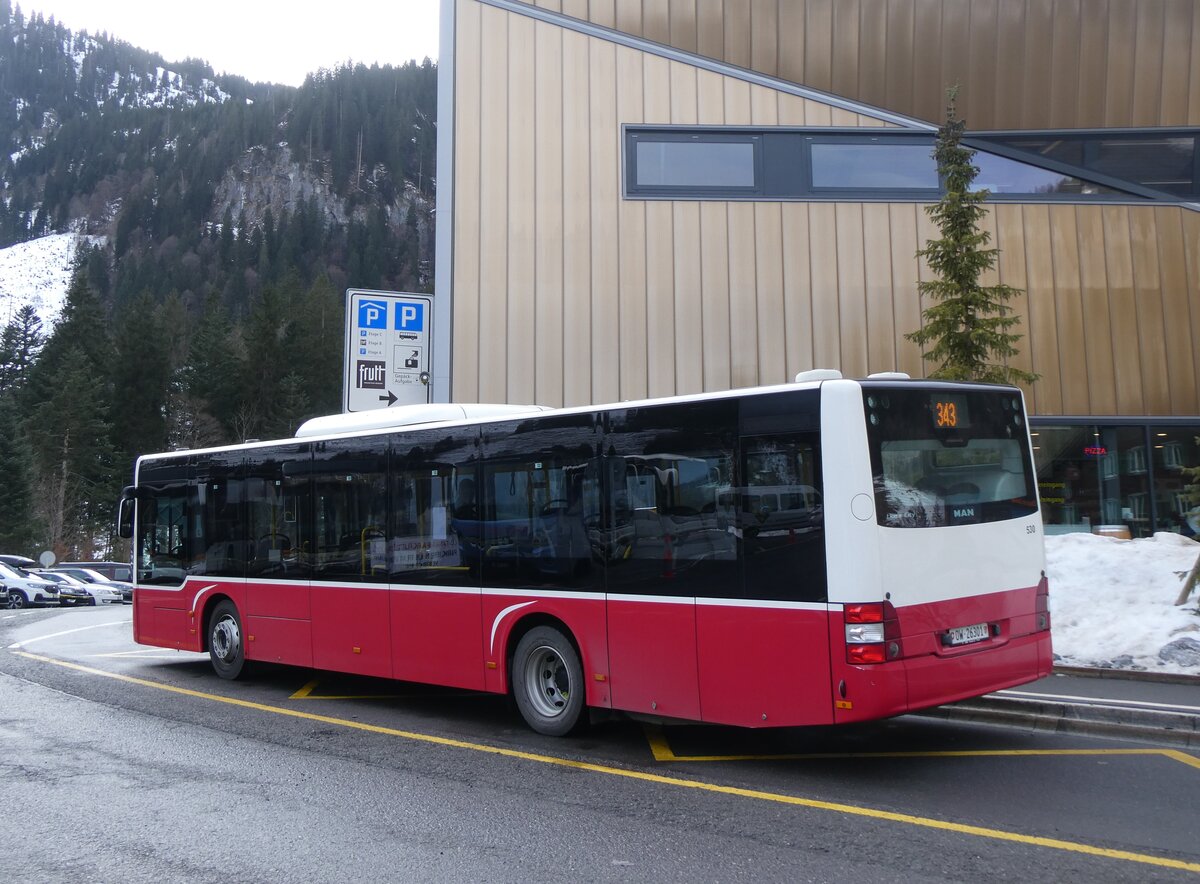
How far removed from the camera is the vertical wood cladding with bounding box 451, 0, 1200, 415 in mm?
18781

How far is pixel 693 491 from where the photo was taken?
7242 mm

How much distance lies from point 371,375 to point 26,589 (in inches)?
925

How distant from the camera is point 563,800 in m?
6.31

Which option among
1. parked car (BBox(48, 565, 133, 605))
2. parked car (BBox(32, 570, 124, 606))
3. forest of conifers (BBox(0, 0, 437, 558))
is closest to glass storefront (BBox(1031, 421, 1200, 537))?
parked car (BBox(32, 570, 124, 606))

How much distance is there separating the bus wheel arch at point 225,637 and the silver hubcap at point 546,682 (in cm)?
486

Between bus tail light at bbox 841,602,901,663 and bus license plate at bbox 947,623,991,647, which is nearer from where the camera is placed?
bus tail light at bbox 841,602,901,663

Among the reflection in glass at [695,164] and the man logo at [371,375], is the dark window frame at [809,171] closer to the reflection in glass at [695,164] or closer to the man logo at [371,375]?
the reflection in glass at [695,164]

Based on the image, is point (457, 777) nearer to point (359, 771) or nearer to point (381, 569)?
point (359, 771)

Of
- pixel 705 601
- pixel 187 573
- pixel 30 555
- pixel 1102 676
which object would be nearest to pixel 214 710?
pixel 187 573

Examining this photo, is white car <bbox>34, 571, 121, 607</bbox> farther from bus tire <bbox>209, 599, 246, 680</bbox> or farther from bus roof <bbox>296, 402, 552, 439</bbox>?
bus roof <bbox>296, 402, 552, 439</bbox>

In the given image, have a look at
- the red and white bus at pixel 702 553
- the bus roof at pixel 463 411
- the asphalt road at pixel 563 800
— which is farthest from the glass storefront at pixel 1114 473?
the red and white bus at pixel 702 553

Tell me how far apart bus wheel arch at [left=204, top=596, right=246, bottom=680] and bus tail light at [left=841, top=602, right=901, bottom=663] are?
7.94m

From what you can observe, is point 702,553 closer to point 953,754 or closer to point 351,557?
point 953,754

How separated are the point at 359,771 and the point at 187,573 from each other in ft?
20.8
